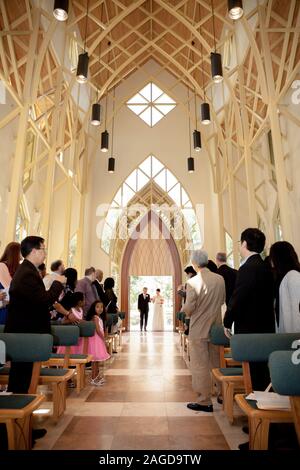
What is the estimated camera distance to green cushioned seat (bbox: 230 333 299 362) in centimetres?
196

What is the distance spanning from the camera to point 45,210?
667 centimetres

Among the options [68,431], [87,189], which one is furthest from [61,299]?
[87,189]

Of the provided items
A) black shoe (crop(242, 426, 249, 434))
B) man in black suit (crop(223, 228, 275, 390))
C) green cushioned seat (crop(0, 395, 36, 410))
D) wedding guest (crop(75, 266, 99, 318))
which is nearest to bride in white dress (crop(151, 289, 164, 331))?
wedding guest (crop(75, 266, 99, 318))

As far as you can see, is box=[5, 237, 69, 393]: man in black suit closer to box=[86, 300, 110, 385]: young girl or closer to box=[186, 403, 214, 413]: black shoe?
box=[186, 403, 214, 413]: black shoe

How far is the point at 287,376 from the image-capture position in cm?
128

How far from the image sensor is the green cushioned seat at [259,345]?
1.96m

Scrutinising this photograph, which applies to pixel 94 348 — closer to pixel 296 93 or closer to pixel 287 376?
pixel 287 376

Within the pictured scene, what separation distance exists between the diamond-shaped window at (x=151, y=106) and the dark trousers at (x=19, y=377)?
11273 millimetres

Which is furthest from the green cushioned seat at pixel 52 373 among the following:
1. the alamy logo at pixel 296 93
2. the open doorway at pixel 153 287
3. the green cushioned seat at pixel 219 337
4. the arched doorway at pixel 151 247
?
the open doorway at pixel 153 287

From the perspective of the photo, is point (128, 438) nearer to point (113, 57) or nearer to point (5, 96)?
point (5, 96)

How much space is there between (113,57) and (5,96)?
5206 mm

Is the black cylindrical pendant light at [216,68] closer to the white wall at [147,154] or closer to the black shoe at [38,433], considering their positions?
the black shoe at [38,433]

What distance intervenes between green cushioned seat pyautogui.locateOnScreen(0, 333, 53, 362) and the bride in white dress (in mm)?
11283
